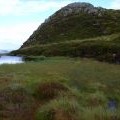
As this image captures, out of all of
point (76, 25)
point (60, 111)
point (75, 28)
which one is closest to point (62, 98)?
point (60, 111)

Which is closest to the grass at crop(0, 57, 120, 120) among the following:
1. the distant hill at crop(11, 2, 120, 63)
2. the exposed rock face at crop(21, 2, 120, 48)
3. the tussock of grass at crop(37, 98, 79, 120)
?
the tussock of grass at crop(37, 98, 79, 120)

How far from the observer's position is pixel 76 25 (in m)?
162

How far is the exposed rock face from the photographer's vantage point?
14512 centimetres

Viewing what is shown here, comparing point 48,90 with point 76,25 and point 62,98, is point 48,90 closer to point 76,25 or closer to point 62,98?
point 62,98

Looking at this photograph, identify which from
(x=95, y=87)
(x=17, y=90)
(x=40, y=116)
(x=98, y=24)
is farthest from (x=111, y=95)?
(x=98, y=24)

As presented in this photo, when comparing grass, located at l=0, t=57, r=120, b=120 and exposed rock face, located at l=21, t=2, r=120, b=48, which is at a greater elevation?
exposed rock face, located at l=21, t=2, r=120, b=48

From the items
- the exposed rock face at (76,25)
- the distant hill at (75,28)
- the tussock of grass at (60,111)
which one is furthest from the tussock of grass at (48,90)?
the exposed rock face at (76,25)

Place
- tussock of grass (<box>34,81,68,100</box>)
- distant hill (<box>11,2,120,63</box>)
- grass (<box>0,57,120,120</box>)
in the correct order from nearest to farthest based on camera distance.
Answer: grass (<box>0,57,120,120</box>) < tussock of grass (<box>34,81,68,100</box>) < distant hill (<box>11,2,120,63</box>)

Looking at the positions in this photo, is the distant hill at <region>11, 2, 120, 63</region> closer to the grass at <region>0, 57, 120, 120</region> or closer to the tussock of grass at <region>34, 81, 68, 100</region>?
the grass at <region>0, 57, 120, 120</region>

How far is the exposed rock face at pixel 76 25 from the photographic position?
5714 inches

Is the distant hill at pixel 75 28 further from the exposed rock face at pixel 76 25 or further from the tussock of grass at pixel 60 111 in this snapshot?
the tussock of grass at pixel 60 111

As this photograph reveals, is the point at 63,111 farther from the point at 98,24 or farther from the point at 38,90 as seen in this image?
the point at 98,24

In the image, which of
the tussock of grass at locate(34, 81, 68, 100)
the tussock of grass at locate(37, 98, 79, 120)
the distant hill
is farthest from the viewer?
the distant hill

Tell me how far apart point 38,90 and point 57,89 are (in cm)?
132
